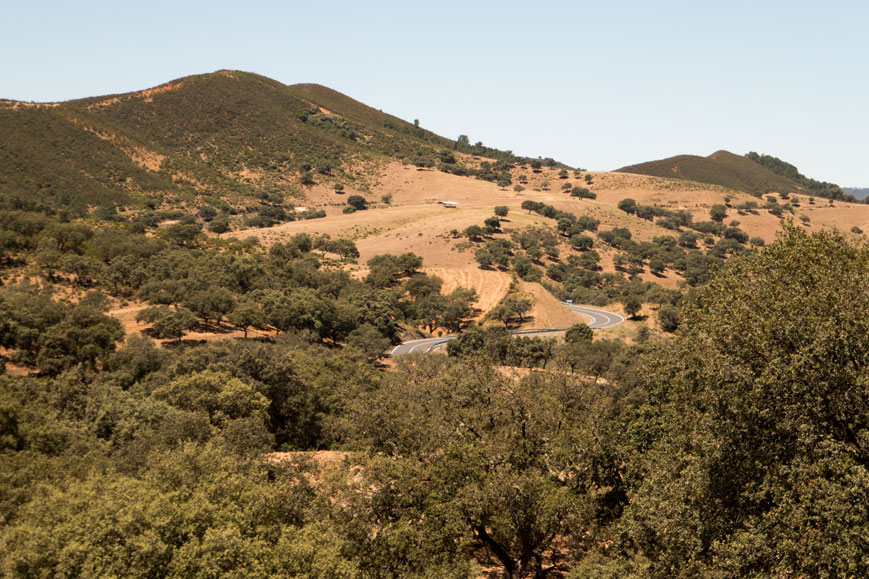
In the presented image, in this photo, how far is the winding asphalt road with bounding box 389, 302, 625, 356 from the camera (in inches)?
2751

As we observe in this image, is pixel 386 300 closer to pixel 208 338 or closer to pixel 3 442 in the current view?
pixel 208 338

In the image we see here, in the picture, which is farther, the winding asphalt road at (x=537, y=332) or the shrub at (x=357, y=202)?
the shrub at (x=357, y=202)

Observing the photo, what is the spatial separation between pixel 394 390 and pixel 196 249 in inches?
2549

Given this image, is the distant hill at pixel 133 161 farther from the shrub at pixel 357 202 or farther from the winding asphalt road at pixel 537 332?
the winding asphalt road at pixel 537 332

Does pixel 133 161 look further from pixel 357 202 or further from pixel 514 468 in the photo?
pixel 514 468

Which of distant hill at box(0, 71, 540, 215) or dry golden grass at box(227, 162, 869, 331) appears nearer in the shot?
dry golden grass at box(227, 162, 869, 331)

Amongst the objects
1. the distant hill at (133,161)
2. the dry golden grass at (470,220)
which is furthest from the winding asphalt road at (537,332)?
the distant hill at (133,161)

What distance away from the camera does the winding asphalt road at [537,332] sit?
69875 mm

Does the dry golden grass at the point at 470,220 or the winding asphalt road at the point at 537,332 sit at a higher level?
the dry golden grass at the point at 470,220

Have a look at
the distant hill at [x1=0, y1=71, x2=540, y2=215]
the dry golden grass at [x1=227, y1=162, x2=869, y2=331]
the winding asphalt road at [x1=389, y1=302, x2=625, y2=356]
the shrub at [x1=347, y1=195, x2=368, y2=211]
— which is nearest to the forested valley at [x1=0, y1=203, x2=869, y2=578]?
the winding asphalt road at [x1=389, y1=302, x2=625, y2=356]

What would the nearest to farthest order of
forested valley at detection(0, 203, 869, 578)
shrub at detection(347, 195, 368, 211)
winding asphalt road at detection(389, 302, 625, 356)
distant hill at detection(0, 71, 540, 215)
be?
forested valley at detection(0, 203, 869, 578), winding asphalt road at detection(389, 302, 625, 356), distant hill at detection(0, 71, 540, 215), shrub at detection(347, 195, 368, 211)

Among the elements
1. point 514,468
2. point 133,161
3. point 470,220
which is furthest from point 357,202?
point 514,468

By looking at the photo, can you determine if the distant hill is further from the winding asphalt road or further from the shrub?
the winding asphalt road

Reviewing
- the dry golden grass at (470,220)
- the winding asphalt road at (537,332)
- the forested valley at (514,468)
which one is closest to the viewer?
the forested valley at (514,468)
